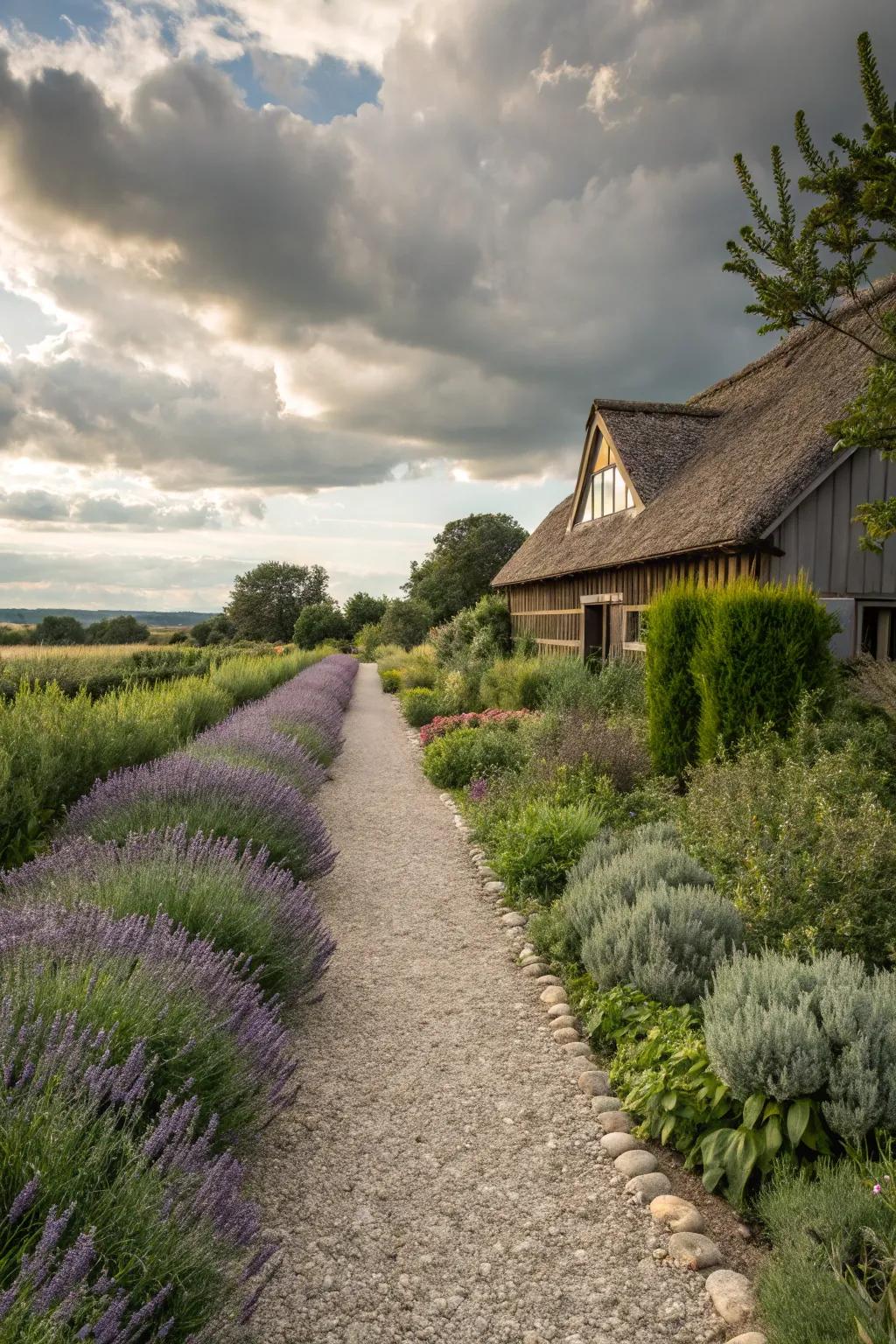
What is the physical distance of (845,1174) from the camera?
2.47 metres

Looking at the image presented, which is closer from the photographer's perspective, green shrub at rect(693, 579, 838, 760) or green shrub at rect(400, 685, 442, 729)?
green shrub at rect(693, 579, 838, 760)

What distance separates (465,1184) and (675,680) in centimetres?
628

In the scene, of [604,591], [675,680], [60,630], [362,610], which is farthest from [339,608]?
[675,680]

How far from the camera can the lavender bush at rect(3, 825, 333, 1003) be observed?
3584mm

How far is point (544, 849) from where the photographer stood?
5.93 metres

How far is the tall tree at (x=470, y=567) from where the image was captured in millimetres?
49438

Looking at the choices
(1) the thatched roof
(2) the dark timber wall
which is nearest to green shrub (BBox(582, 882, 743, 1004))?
(1) the thatched roof

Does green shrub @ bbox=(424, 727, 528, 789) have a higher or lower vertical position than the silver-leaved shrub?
lower

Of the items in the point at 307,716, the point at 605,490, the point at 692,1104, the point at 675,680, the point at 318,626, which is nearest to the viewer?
the point at 692,1104

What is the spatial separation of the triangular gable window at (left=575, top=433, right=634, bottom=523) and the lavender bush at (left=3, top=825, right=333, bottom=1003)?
1241 centimetres

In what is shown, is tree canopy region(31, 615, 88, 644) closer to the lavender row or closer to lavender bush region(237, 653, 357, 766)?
lavender bush region(237, 653, 357, 766)

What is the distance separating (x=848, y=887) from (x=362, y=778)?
7.56 metres

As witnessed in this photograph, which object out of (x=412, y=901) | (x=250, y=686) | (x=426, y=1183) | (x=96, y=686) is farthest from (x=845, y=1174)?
(x=96, y=686)

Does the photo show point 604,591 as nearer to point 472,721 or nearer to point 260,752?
point 472,721
